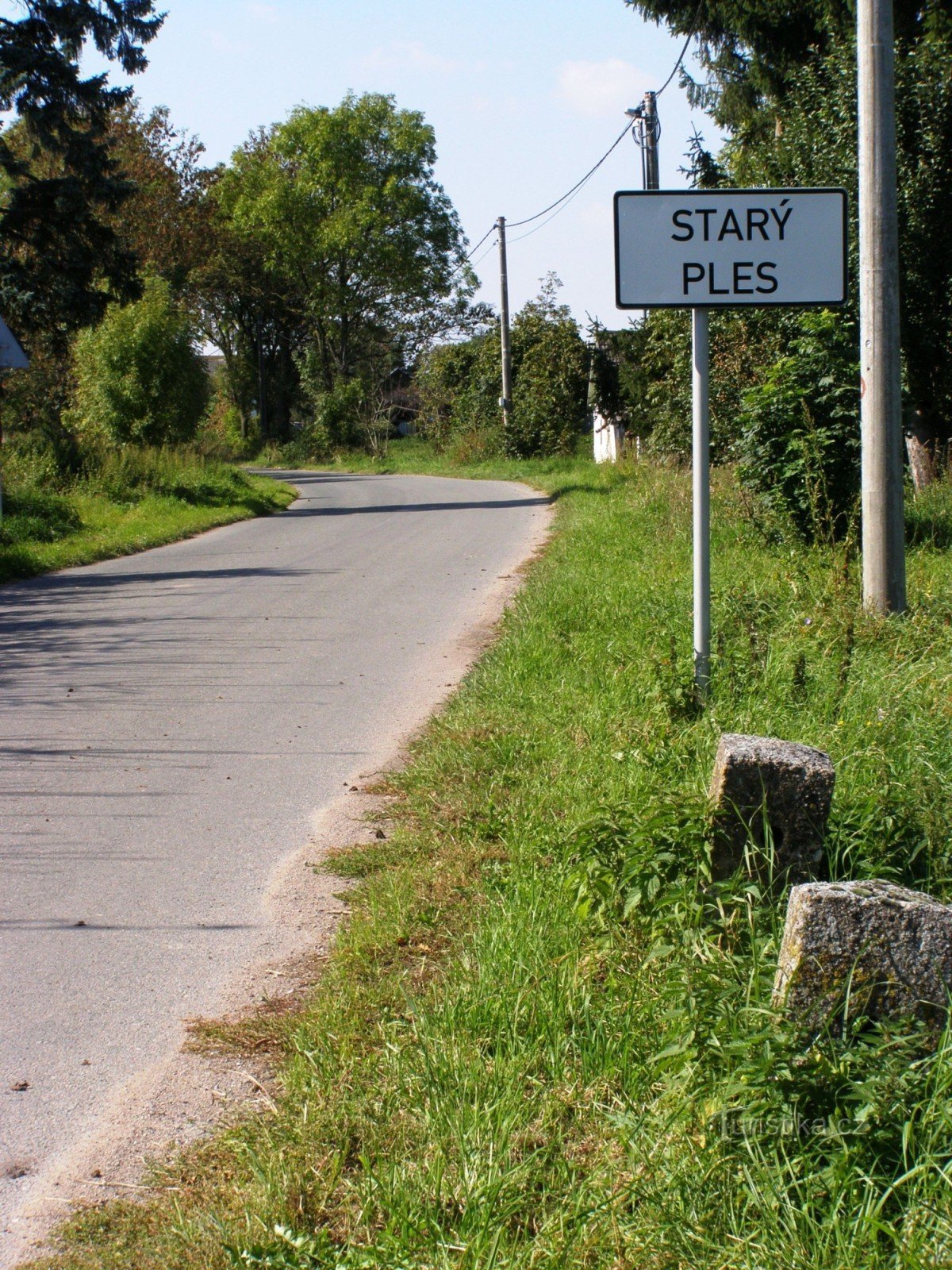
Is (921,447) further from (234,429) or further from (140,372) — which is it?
(234,429)

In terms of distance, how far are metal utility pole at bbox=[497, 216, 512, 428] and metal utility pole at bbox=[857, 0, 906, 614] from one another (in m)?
33.8

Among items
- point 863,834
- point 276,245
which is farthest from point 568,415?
point 863,834

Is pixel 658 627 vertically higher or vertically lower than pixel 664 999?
higher

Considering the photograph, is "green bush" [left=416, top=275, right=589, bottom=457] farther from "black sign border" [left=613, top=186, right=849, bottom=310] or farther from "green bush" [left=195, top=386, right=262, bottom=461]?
"black sign border" [left=613, top=186, right=849, bottom=310]

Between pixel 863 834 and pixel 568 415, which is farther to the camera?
pixel 568 415

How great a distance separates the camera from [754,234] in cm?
550

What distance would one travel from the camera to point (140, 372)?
26.4m

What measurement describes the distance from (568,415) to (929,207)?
84.6 feet

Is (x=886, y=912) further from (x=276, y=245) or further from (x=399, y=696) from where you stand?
(x=276, y=245)

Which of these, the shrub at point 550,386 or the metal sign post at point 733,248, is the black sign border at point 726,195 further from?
the shrub at point 550,386

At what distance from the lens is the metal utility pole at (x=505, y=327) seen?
41.0m

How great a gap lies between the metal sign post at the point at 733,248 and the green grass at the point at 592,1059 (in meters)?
1.84

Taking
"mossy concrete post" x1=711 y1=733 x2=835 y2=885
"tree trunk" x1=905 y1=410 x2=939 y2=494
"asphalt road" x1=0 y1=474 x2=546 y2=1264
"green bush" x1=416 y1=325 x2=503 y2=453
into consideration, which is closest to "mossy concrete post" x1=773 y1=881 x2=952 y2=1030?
"mossy concrete post" x1=711 y1=733 x2=835 y2=885

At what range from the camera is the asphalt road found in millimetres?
3582
